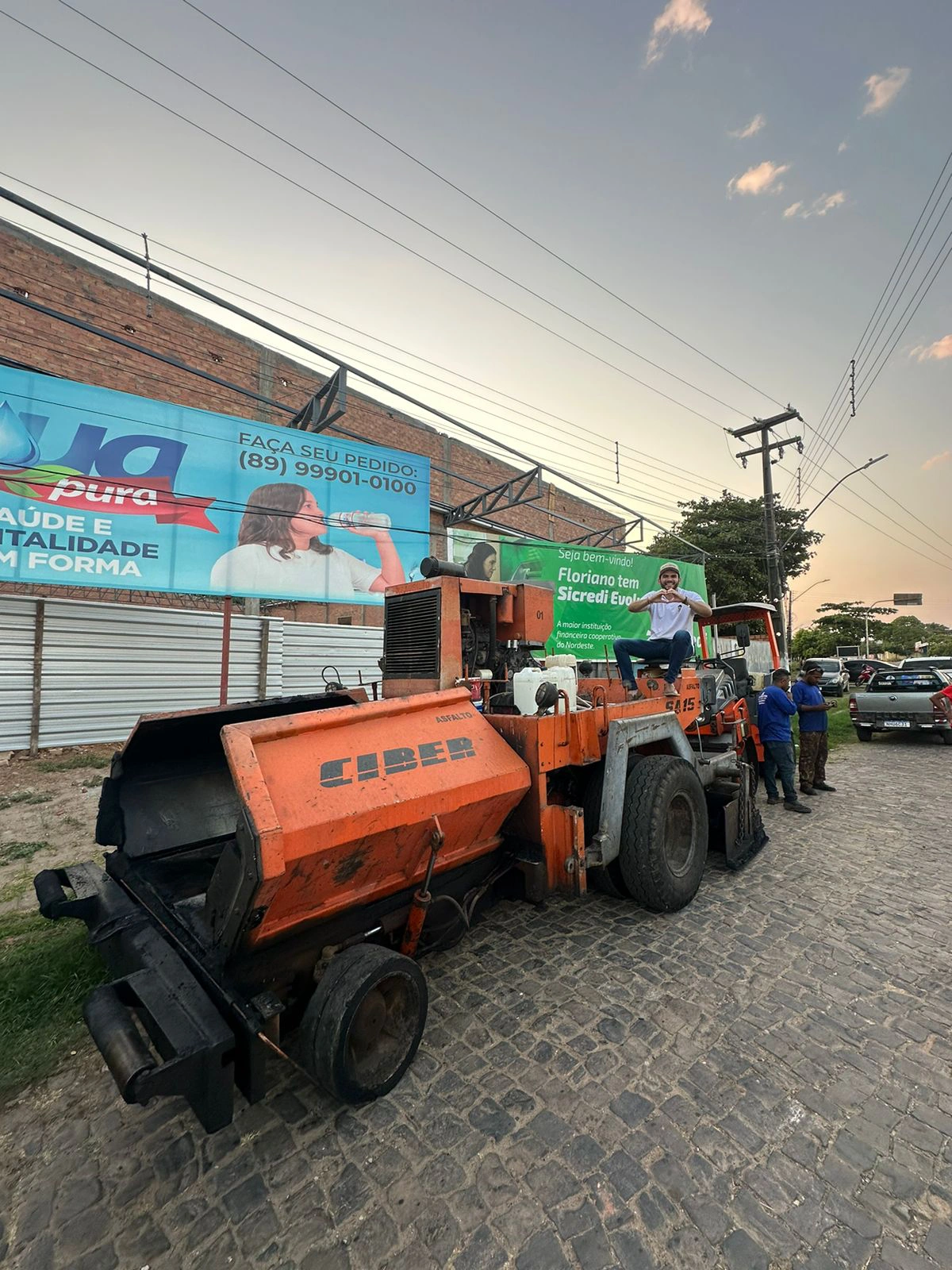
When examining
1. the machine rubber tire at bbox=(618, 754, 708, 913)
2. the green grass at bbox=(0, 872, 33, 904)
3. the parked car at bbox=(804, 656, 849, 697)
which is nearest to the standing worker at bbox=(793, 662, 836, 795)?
the machine rubber tire at bbox=(618, 754, 708, 913)

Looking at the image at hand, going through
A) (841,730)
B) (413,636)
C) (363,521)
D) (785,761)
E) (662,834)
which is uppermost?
(363,521)

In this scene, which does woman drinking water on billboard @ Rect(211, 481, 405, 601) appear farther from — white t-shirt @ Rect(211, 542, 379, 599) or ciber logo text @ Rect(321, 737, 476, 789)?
ciber logo text @ Rect(321, 737, 476, 789)

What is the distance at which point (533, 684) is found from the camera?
3.46 m

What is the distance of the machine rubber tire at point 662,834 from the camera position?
11.3ft

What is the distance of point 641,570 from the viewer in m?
14.0

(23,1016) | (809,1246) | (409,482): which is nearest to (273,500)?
(409,482)

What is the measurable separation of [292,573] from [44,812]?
478cm

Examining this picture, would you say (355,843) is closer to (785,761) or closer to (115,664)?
(785,761)

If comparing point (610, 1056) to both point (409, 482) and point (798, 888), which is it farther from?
point (409, 482)

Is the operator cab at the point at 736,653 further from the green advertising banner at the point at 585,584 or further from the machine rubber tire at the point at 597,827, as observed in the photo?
the green advertising banner at the point at 585,584

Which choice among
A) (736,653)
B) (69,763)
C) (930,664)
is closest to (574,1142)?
(736,653)

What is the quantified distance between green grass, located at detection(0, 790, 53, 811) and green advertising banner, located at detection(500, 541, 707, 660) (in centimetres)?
890

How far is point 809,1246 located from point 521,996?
146 centimetres

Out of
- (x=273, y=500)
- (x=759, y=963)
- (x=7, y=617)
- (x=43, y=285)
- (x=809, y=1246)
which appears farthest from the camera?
(x=43, y=285)
